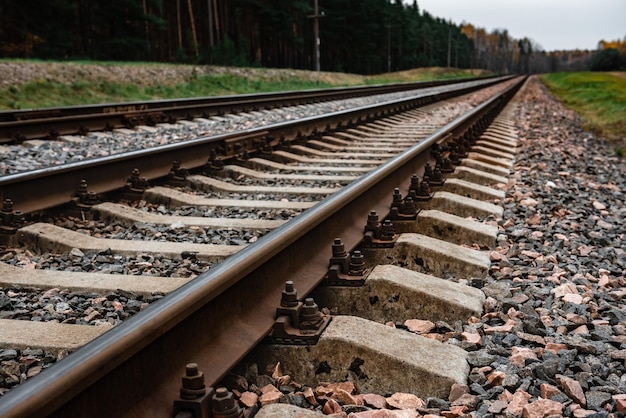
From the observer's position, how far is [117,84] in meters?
18.7

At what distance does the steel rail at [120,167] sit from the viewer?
417cm

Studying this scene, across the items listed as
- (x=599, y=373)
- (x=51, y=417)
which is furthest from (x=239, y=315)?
(x=599, y=373)

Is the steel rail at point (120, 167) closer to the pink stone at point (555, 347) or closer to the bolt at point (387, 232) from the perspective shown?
the bolt at point (387, 232)

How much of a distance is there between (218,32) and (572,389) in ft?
178

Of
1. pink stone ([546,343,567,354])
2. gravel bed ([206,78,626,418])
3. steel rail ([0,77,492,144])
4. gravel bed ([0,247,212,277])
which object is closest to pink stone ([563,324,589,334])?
gravel bed ([206,78,626,418])

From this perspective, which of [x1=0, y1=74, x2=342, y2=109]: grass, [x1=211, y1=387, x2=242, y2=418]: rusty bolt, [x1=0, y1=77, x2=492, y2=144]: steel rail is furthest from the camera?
[x1=0, y1=74, x2=342, y2=109]: grass

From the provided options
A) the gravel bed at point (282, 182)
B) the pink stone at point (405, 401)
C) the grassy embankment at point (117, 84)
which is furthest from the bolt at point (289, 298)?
the grassy embankment at point (117, 84)

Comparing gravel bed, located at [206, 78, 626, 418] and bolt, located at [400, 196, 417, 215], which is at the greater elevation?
bolt, located at [400, 196, 417, 215]

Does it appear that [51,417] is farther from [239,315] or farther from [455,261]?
[455,261]

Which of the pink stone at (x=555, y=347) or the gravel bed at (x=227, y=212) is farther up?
the gravel bed at (x=227, y=212)

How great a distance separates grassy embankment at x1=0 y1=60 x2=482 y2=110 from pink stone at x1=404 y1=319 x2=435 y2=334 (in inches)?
527

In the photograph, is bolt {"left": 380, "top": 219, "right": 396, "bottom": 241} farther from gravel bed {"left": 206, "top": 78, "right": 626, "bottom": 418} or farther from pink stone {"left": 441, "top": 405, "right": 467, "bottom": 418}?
pink stone {"left": 441, "top": 405, "right": 467, "bottom": 418}

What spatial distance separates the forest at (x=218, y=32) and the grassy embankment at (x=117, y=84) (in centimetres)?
896

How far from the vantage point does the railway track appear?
180 cm
